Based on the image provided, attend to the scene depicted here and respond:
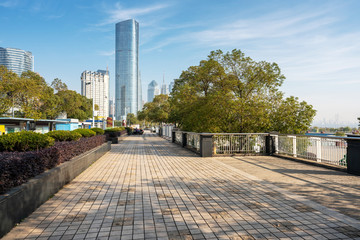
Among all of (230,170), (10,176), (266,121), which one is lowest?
(230,170)

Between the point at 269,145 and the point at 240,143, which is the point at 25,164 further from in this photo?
the point at 269,145

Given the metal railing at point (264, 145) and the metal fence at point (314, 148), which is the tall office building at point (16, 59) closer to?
the metal railing at point (264, 145)

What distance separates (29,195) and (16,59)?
202473mm

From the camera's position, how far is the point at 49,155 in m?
5.75

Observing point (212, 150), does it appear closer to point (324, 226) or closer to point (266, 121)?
point (266, 121)

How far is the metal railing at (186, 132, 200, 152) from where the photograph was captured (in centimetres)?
1452

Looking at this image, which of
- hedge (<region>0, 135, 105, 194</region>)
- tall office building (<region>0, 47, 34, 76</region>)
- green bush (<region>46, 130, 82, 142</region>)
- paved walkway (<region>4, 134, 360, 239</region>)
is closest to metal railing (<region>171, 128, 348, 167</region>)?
paved walkway (<region>4, 134, 360, 239</region>)

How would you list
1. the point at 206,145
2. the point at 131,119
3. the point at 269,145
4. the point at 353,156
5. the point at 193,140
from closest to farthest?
1. the point at 353,156
2. the point at 206,145
3. the point at 269,145
4. the point at 193,140
5. the point at 131,119

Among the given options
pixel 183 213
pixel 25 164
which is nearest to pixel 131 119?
pixel 25 164

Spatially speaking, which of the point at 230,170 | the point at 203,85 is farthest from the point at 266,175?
the point at 203,85

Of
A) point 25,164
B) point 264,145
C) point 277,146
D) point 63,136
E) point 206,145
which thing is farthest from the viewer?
point 264,145

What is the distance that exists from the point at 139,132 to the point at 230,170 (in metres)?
39.9

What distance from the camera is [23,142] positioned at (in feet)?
21.3

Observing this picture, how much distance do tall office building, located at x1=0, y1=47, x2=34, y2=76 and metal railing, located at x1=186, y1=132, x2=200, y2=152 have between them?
179113mm
